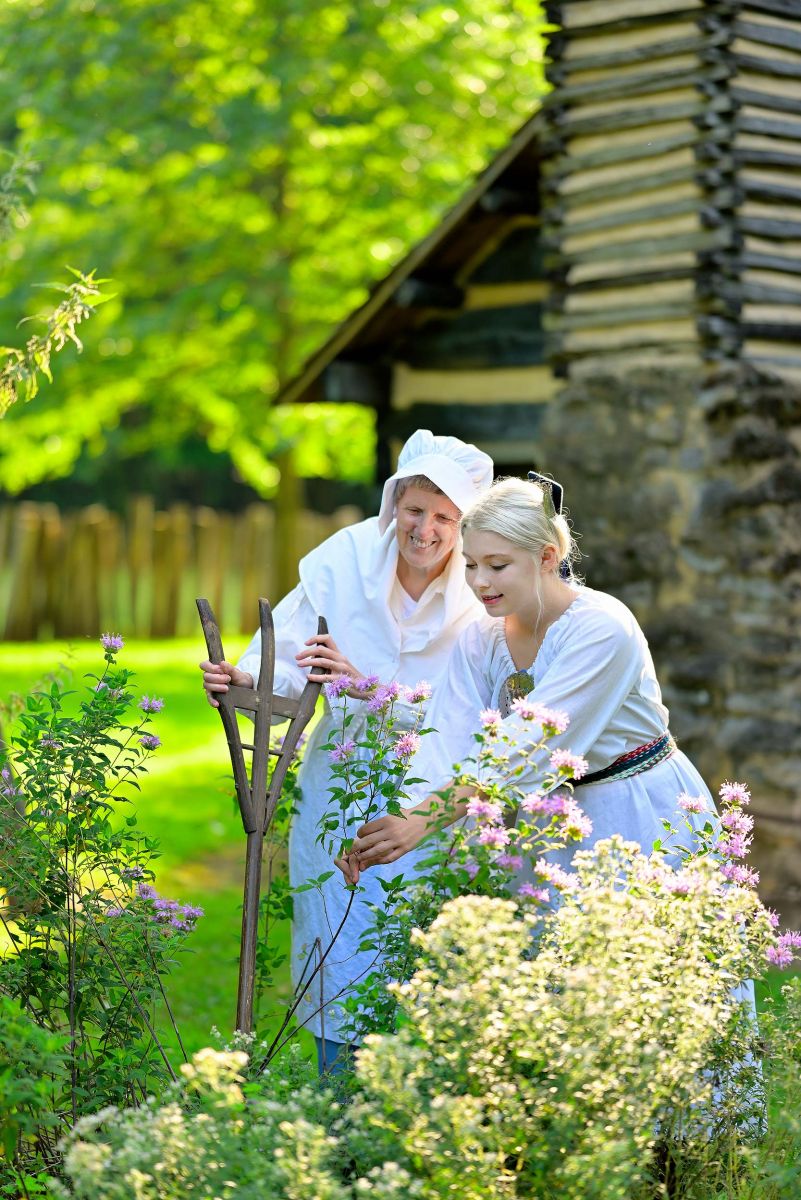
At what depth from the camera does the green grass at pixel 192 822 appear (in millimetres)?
5492

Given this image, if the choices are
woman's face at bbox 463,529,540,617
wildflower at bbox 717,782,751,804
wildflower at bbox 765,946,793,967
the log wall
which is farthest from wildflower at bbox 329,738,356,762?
the log wall

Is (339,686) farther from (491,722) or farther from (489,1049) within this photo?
(489,1049)

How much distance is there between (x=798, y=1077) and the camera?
8.98 feet

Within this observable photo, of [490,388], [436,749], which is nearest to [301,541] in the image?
[490,388]

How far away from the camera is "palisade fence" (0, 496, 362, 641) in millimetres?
15938

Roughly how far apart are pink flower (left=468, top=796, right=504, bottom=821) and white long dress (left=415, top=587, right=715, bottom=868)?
0.12 metres

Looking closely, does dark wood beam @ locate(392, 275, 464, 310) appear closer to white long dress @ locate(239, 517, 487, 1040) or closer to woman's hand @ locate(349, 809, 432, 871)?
white long dress @ locate(239, 517, 487, 1040)

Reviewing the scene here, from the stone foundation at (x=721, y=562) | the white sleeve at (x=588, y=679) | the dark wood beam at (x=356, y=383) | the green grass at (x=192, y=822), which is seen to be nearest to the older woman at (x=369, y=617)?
the green grass at (x=192, y=822)

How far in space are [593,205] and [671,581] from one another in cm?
178

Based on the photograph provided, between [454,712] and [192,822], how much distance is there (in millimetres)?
5426

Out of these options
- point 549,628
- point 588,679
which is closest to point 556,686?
point 588,679

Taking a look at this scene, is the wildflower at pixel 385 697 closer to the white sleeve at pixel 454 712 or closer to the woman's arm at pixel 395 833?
the woman's arm at pixel 395 833

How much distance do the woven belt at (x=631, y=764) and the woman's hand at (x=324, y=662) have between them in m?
0.55

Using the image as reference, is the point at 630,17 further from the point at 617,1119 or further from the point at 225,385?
the point at 225,385
